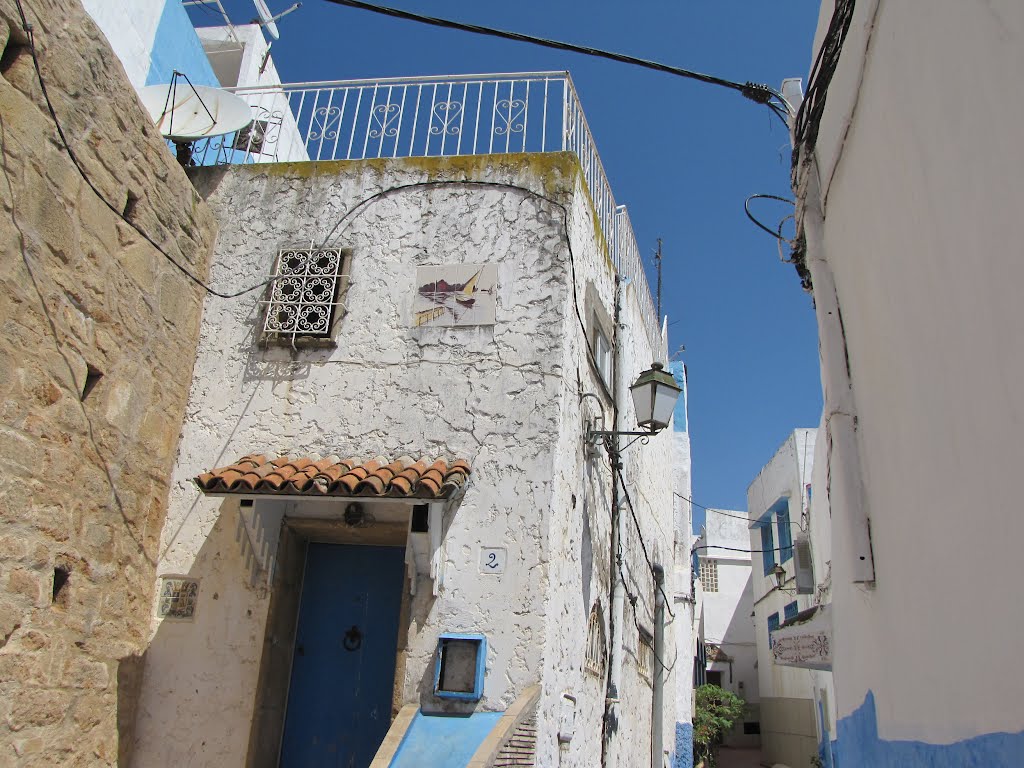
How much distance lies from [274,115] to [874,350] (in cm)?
571

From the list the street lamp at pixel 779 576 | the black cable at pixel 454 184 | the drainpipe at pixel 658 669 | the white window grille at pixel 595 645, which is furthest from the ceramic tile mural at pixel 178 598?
the street lamp at pixel 779 576

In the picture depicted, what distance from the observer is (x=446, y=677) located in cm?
502

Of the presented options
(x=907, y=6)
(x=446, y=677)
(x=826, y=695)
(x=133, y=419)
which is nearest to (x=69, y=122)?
(x=133, y=419)

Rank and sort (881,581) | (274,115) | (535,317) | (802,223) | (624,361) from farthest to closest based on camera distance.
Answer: (624,361), (274,115), (535,317), (802,223), (881,581)

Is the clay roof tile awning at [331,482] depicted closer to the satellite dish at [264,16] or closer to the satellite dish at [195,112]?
the satellite dish at [195,112]

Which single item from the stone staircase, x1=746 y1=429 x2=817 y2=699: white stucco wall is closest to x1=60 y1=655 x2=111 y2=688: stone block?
the stone staircase

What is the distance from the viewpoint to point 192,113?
6656 millimetres

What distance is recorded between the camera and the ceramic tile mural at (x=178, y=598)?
545 cm

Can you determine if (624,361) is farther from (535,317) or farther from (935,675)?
(935,675)

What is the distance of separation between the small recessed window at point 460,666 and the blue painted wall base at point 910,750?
2.13 m

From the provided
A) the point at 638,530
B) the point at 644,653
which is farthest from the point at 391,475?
the point at 644,653

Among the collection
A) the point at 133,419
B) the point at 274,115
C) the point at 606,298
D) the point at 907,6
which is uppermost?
the point at 274,115

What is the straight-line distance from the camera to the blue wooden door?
553 centimetres

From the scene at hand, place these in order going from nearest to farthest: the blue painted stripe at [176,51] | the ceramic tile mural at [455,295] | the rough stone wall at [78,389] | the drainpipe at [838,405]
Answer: the drainpipe at [838,405], the rough stone wall at [78,389], the ceramic tile mural at [455,295], the blue painted stripe at [176,51]
